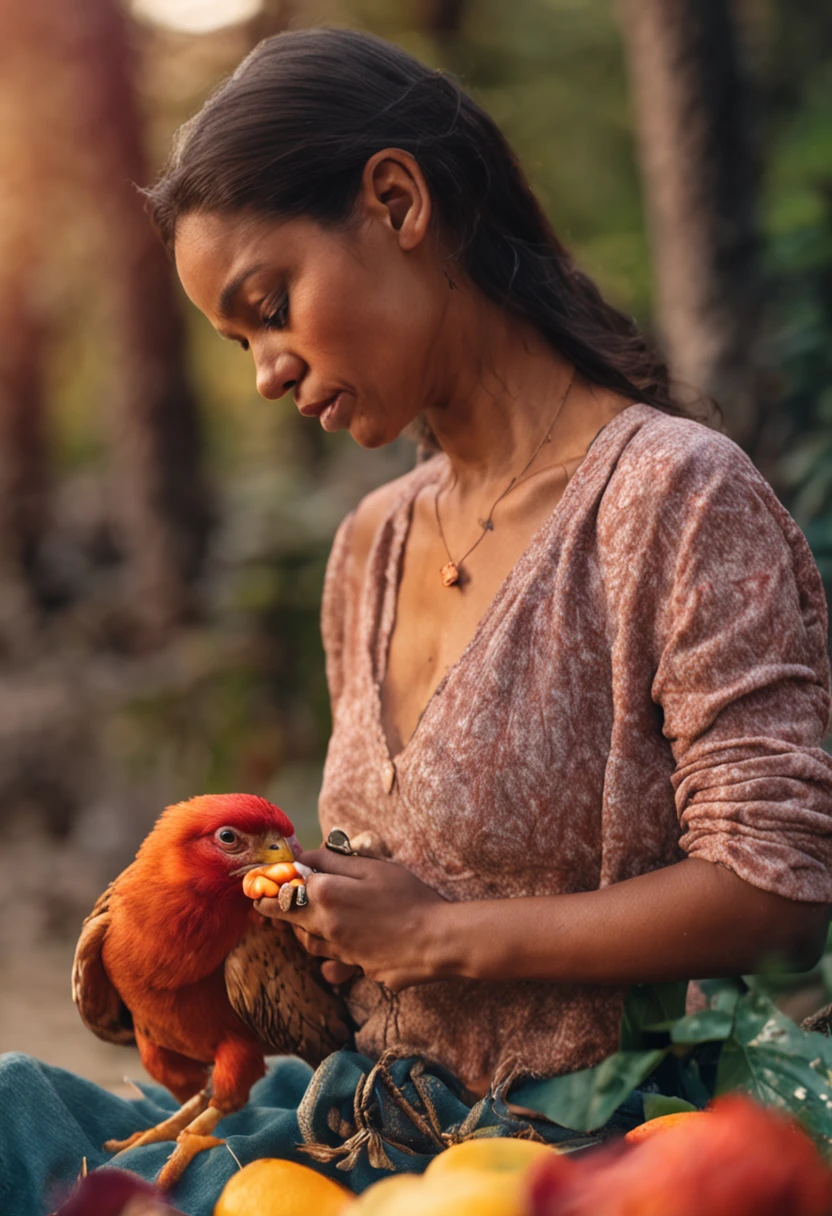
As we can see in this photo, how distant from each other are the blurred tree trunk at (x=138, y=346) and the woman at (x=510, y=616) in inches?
218

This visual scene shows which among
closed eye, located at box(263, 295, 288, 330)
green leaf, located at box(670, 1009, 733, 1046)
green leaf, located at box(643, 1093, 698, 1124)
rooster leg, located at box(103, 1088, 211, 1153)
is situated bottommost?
rooster leg, located at box(103, 1088, 211, 1153)

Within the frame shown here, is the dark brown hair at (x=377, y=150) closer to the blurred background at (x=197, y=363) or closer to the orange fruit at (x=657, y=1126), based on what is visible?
the blurred background at (x=197, y=363)

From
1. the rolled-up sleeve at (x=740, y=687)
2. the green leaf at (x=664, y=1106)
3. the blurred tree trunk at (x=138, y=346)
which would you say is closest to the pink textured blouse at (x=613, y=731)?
the rolled-up sleeve at (x=740, y=687)

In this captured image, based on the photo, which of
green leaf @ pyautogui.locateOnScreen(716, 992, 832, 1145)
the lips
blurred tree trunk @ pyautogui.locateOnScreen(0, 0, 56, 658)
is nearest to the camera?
green leaf @ pyautogui.locateOnScreen(716, 992, 832, 1145)

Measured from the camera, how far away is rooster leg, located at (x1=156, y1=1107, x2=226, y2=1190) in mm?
1564

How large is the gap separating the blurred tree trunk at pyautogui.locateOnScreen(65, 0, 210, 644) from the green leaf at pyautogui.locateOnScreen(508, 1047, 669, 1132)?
612cm

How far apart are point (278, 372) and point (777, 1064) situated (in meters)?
1.21

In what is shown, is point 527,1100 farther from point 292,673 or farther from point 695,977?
point 292,673

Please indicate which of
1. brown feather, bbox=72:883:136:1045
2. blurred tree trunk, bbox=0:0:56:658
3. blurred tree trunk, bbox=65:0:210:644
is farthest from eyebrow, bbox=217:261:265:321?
blurred tree trunk, bbox=0:0:56:658

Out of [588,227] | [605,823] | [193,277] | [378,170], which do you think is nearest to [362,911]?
[605,823]

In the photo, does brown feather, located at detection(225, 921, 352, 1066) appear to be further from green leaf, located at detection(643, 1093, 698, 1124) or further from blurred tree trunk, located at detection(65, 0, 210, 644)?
blurred tree trunk, located at detection(65, 0, 210, 644)

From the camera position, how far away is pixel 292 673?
18.7 ft

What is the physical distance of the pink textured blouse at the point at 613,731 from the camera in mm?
1539

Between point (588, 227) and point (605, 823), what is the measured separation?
25.3 feet
